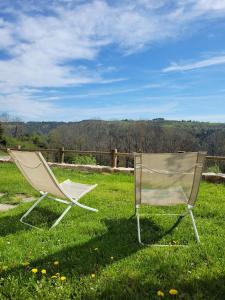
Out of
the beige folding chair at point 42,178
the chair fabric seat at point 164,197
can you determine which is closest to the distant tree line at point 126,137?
the beige folding chair at point 42,178

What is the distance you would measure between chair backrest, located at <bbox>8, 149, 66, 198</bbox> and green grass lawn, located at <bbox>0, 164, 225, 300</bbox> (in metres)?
0.40

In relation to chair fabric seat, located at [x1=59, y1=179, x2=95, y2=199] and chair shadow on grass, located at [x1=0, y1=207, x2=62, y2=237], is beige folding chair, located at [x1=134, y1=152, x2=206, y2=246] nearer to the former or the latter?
chair fabric seat, located at [x1=59, y1=179, x2=95, y2=199]

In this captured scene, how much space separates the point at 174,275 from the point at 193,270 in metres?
0.18

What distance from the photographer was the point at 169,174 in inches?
156

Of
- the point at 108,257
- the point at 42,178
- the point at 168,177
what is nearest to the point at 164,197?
the point at 168,177

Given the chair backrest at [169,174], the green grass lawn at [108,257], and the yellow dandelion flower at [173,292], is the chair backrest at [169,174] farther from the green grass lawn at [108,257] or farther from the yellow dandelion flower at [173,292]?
the yellow dandelion flower at [173,292]

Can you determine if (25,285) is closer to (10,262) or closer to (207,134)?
(10,262)

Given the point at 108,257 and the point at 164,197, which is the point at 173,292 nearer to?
the point at 108,257

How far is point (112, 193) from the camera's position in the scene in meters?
6.64

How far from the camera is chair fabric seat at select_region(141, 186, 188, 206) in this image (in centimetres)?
402

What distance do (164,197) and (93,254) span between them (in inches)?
43.4

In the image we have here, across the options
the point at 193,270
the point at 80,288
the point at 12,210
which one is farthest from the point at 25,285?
the point at 12,210

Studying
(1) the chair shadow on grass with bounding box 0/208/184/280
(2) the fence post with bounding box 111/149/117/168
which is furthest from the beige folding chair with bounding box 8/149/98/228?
(2) the fence post with bounding box 111/149/117/168

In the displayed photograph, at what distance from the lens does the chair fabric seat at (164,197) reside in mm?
4023
